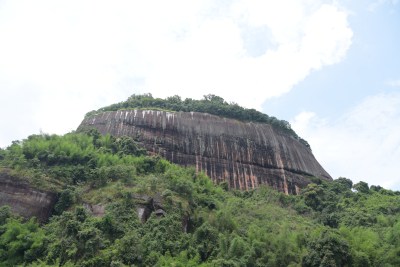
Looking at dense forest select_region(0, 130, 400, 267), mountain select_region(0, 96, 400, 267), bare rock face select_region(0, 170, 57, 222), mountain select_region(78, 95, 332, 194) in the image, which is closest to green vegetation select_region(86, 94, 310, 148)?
mountain select_region(78, 95, 332, 194)

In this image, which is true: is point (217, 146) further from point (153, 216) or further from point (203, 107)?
point (153, 216)

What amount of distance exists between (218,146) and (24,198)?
1914 centimetres

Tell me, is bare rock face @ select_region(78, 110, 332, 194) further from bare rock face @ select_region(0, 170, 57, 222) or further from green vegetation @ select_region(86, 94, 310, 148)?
bare rock face @ select_region(0, 170, 57, 222)

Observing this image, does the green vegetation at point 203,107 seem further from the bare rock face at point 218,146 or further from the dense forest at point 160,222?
the dense forest at point 160,222

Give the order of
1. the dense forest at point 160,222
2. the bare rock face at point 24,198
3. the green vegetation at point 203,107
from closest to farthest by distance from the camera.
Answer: the dense forest at point 160,222 → the bare rock face at point 24,198 → the green vegetation at point 203,107

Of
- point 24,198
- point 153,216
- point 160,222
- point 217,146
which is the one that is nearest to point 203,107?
point 217,146

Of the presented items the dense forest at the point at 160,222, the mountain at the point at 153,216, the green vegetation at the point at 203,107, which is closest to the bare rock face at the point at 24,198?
the mountain at the point at 153,216

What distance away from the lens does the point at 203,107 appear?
4109 cm

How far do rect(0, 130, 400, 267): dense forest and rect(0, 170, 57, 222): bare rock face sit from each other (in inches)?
16.0

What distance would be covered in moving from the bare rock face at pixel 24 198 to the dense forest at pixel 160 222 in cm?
41

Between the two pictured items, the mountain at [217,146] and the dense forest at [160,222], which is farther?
Answer: the mountain at [217,146]

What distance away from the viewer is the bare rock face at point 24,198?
69.9 ft

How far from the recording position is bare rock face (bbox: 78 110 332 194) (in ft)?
117

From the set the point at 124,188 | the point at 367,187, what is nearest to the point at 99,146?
the point at 124,188
